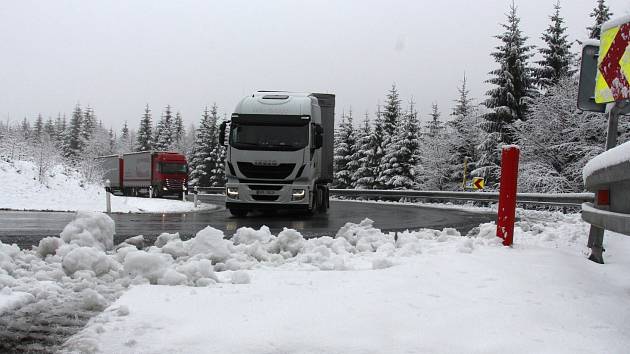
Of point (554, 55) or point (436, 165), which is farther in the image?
point (436, 165)

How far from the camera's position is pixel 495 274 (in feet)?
14.4

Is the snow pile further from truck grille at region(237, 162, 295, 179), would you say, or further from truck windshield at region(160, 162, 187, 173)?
truck windshield at region(160, 162, 187, 173)

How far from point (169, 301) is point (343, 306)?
129 cm

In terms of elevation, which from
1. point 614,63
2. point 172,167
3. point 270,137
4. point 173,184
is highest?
point 614,63

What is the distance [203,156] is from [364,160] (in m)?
27.9

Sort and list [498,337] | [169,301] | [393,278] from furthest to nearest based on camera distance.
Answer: [393,278]
[169,301]
[498,337]

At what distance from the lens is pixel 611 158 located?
3.34 metres

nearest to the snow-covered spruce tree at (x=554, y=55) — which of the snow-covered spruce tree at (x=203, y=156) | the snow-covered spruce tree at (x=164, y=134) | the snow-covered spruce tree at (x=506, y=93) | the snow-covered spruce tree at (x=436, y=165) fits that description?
the snow-covered spruce tree at (x=506, y=93)

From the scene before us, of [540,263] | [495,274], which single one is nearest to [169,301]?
[495,274]

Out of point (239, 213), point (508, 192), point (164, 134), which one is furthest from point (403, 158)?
point (164, 134)

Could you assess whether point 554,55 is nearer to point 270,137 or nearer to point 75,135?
point 270,137

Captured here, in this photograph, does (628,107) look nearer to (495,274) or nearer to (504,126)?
(495,274)

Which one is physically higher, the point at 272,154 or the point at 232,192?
the point at 272,154

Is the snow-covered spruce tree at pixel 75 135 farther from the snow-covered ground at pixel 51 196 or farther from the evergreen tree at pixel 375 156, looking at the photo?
the snow-covered ground at pixel 51 196
